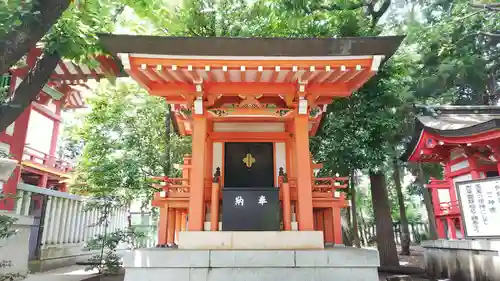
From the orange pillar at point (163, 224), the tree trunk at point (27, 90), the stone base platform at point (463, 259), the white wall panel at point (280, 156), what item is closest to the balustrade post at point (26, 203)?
the tree trunk at point (27, 90)

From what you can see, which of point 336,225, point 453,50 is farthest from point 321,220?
point 453,50

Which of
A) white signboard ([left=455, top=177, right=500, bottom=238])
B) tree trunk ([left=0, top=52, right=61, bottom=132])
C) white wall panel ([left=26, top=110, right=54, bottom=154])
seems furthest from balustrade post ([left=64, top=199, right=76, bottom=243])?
white signboard ([left=455, top=177, right=500, bottom=238])

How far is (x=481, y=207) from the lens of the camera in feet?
24.9

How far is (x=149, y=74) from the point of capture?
609 cm

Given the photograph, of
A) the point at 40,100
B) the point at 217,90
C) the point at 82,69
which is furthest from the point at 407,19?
the point at 40,100

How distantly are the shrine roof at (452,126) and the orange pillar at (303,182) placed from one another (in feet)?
17.4

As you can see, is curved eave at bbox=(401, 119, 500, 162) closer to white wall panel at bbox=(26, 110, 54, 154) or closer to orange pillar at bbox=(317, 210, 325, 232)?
orange pillar at bbox=(317, 210, 325, 232)

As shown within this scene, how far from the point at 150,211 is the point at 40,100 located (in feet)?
24.4

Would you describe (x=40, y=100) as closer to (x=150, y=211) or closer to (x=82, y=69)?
(x=82, y=69)

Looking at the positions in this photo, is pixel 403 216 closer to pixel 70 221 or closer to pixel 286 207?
pixel 286 207

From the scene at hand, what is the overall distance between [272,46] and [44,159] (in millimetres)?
16047

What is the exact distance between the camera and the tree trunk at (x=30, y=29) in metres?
5.20

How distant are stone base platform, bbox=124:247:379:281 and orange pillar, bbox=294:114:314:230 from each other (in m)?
0.73

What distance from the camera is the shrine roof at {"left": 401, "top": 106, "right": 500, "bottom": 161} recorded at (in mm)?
8383
